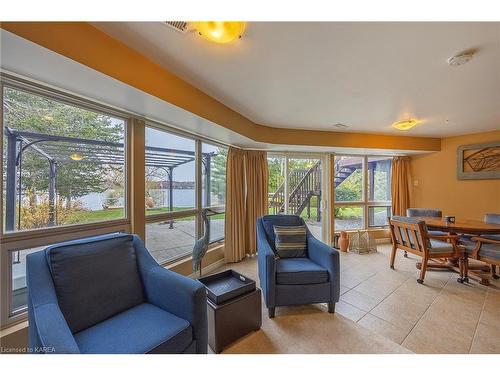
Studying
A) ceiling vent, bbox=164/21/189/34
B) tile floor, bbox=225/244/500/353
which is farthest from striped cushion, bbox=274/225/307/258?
ceiling vent, bbox=164/21/189/34

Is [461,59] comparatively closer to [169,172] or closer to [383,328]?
[383,328]

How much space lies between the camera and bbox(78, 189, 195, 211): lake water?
197 cm

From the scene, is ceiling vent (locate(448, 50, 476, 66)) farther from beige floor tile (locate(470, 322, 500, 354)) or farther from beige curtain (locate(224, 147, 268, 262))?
beige curtain (locate(224, 147, 268, 262))

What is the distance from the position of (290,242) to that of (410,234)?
1.82 meters

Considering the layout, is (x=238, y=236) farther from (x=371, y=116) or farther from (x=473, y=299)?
(x=473, y=299)

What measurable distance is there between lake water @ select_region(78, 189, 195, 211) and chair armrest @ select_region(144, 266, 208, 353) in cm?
102

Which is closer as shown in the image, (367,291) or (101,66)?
(101,66)

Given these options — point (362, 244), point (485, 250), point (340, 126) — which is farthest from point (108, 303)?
point (362, 244)

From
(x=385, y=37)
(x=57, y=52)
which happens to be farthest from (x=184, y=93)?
(x=385, y=37)

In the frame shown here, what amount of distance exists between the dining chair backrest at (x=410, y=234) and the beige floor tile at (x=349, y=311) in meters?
1.38

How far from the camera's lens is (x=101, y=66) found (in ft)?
4.48

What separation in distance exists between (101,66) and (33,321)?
1.53m

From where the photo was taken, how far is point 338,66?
175cm

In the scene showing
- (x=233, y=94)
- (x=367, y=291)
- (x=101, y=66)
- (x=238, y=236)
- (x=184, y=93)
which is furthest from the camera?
(x=238, y=236)
